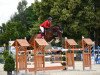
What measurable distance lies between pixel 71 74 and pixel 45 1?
33.7m

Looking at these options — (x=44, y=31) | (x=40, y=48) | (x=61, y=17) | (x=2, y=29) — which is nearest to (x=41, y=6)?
(x=61, y=17)

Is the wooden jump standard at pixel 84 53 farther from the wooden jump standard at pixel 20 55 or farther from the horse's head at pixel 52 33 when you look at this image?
the wooden jump standard at pixel 20 55

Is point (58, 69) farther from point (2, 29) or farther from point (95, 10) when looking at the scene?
point (2, 29)

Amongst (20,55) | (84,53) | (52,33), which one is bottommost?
(20,55)

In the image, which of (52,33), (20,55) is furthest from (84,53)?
(20,55)

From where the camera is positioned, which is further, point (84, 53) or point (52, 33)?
point (52, 33)

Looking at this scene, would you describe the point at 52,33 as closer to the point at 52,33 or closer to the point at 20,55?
the point at 52,33

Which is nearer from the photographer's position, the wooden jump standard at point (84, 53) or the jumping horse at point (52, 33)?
the wooden jump standard at point (84, 53)

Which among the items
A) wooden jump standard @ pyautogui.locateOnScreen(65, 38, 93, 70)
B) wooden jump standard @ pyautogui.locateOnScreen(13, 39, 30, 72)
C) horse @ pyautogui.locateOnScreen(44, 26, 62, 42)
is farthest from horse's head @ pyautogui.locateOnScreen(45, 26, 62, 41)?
wooden jump standard @ pyautogui.locateOnScreen(13, 39, 30, 72)

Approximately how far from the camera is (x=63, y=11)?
50.8m

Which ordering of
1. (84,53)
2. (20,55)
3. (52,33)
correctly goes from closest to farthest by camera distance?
(20,55), (84,53), (52,33)

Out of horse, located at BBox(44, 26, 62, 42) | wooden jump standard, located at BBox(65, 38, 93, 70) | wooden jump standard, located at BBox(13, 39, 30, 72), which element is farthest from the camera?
horse, located at BBox(44, 26, 62, 42)

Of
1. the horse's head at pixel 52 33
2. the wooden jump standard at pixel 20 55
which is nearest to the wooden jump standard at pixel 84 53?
the horse's head at pixel 52 33

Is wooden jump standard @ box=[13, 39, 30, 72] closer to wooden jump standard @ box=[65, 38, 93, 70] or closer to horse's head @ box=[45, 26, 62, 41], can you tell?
wooden jump standard @ box=[65, 38, 93, 70]
